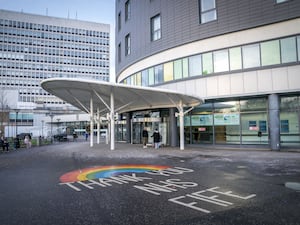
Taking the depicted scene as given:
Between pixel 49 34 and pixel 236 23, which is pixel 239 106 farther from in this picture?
pixel 49 34

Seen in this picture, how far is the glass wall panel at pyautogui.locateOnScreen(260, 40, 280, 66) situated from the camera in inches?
640

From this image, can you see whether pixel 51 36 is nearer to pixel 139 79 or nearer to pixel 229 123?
pixel 139 79

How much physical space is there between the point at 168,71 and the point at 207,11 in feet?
20.7

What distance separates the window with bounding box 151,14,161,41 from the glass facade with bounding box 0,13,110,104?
9102 centimetres

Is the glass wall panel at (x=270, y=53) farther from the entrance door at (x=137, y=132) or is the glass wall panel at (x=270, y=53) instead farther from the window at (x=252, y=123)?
the entrance door at (x=137, y=132)

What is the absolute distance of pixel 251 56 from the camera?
17188 mm

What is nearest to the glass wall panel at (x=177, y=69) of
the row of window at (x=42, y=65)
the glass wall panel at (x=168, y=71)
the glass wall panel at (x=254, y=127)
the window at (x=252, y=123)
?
the glass wall panel at (x=168, y=71)

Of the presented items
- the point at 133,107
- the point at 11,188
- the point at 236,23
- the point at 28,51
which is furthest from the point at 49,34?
the point at 11,188

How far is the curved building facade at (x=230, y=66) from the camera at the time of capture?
1603 cm

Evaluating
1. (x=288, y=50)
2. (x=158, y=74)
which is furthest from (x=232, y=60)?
(x=158, y=74)

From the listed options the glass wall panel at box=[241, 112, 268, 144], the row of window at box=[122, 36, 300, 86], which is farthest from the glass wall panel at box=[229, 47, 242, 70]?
the glass wall panel at box=[241, 112, 268, 144]

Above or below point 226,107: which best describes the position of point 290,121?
below

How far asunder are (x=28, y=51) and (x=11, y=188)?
4411 inches

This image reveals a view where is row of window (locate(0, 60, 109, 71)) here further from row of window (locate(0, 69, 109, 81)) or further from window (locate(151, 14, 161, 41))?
window (locate(151, 14, 161, 41))
